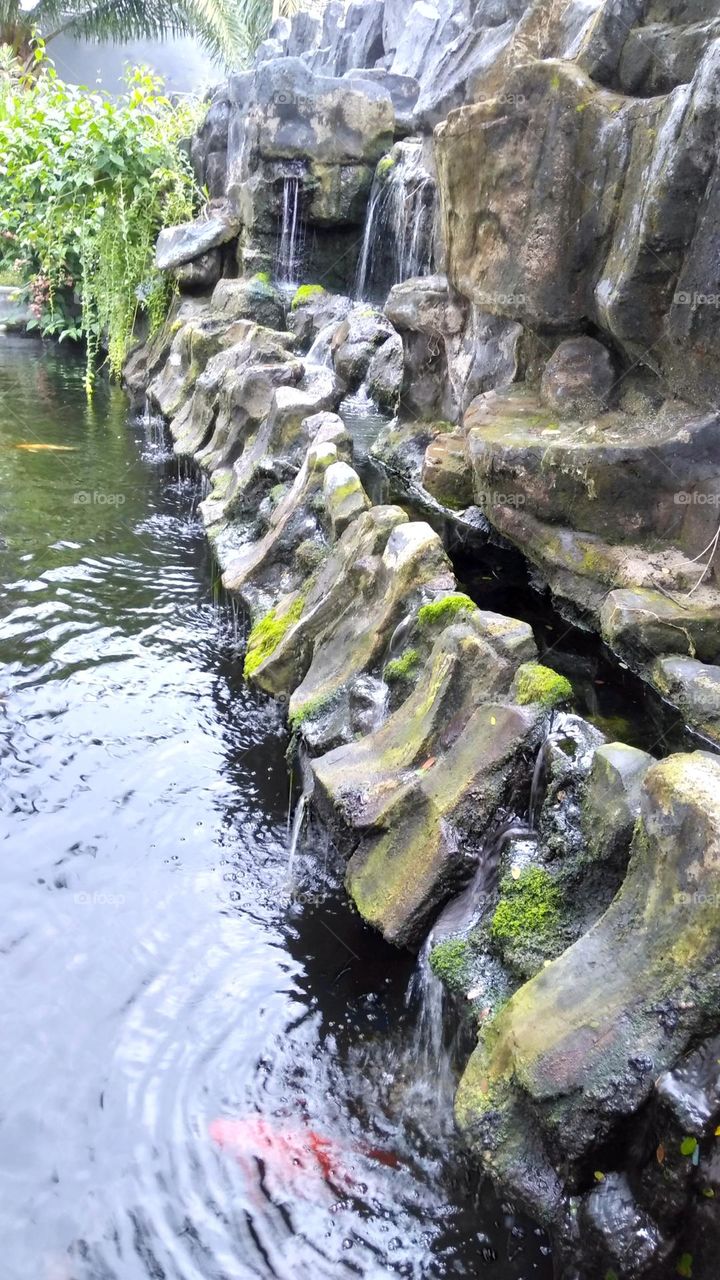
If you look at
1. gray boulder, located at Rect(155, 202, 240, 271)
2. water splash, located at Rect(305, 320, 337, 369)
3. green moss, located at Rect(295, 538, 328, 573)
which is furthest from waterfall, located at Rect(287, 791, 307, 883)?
gray boulder, located at Rect(155, 202, 240, 271)

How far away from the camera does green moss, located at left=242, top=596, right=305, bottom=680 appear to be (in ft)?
19.9

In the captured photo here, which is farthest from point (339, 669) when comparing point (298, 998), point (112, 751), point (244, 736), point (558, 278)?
point (558, 278)

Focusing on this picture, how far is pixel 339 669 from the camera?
5273 mm

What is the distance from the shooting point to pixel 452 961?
134 inches

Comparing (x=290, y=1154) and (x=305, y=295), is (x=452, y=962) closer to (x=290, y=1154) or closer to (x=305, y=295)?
(x=290, y=1154)

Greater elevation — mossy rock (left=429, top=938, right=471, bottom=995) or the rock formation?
the rock formation

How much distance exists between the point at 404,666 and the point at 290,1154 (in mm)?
2238

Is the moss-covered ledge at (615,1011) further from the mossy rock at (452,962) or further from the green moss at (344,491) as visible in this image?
the green moss at (344,491)

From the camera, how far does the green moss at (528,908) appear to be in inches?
127

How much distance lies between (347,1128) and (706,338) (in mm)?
4023

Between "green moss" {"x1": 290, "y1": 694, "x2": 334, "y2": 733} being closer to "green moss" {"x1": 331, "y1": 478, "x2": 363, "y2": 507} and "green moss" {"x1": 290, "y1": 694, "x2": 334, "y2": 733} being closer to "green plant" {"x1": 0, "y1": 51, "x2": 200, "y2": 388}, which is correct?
"green moss" {"x1": 331, "y1": 478, "x2": 363, "y2": 507}

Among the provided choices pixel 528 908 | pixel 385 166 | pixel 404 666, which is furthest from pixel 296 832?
pixel 385 166

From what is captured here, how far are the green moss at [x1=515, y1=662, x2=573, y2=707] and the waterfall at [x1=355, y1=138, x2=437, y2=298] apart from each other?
8.62 metres

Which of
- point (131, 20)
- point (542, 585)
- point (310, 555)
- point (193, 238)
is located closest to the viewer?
point (542, 585)
